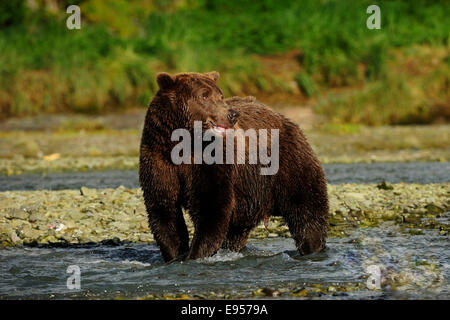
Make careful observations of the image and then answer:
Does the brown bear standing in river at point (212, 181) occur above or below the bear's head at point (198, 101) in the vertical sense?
below

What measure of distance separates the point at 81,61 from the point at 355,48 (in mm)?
7102

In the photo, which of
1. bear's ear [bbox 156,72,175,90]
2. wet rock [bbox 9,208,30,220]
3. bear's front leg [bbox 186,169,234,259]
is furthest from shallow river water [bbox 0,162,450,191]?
bear's ear [bbox 156,72,175,90]

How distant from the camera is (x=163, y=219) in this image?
7.61 meters

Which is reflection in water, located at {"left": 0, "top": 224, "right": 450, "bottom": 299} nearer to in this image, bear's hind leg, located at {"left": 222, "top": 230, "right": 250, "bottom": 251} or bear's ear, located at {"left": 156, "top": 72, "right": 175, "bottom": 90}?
bear's hind leg, located at {"left": 222, "top": 230, "right": 250, "bottom": 251}

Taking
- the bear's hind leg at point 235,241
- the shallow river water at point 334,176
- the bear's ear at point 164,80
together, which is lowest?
the shallow river water at point 334,176

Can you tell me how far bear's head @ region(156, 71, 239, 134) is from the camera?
7.39 meters

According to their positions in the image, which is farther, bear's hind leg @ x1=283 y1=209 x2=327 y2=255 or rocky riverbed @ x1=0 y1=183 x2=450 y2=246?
rocky riverbed @ x1=0 y1=183 x2=450 y2=246

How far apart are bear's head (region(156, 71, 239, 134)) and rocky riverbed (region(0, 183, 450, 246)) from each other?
2450 millimetres

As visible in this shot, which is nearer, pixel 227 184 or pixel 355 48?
pixel 227 184

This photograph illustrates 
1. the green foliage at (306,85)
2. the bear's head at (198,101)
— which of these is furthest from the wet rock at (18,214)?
the green foliage at (306,85)

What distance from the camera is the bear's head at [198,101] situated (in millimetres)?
7387

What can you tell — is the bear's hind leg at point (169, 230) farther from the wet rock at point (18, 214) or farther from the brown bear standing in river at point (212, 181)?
the wet rock at point (18, 214)
